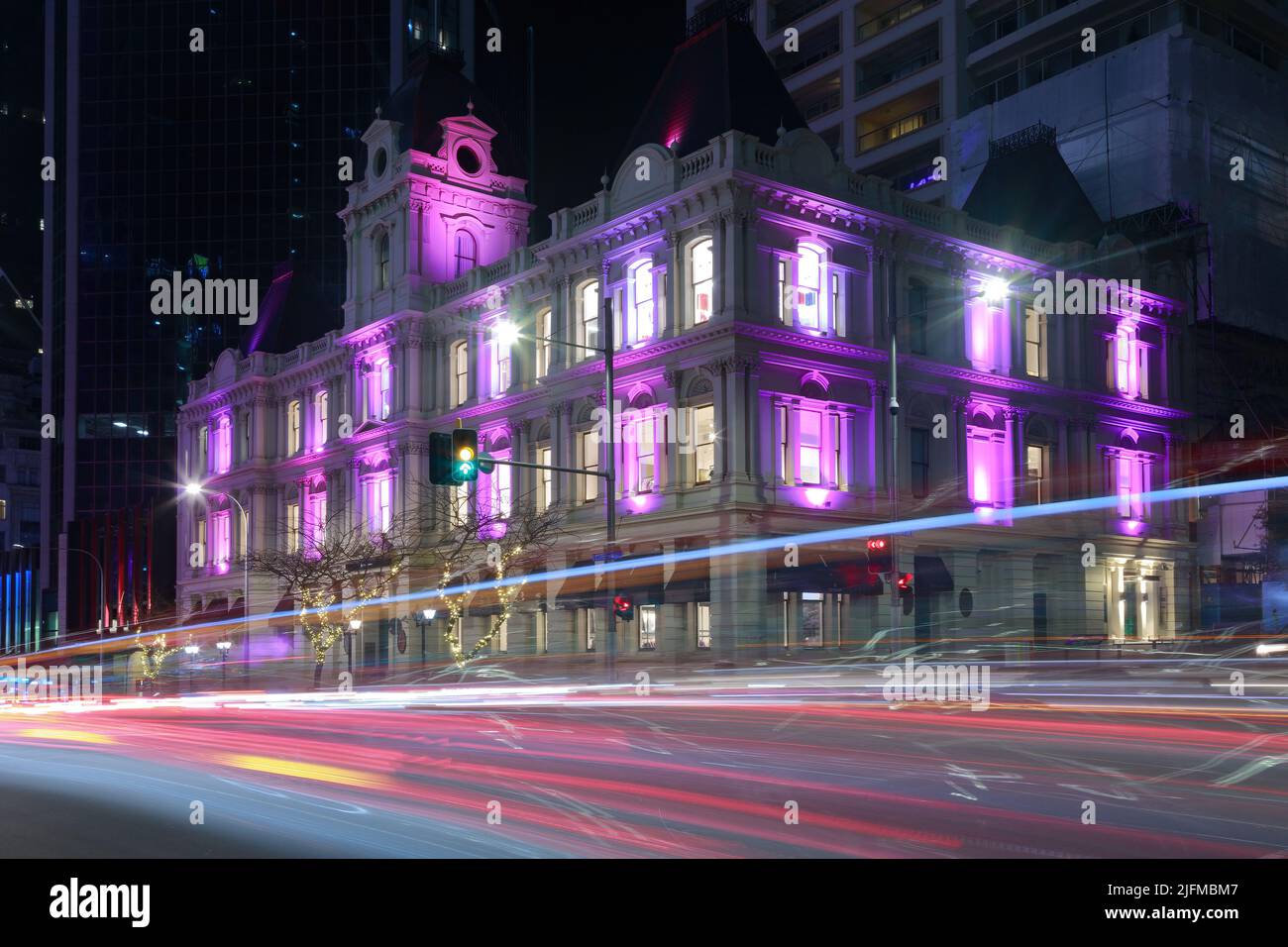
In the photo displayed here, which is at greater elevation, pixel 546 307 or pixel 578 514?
pixel 546 307

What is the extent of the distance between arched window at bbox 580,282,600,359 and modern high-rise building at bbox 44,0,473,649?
51.8m

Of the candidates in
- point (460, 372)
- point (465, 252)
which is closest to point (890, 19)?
point (465, 252)

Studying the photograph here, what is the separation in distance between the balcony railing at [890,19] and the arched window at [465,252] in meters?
27.6

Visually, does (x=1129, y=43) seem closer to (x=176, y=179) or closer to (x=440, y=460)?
(x=440, y=460)

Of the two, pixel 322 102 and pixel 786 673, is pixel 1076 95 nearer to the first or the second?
pixel 786 673

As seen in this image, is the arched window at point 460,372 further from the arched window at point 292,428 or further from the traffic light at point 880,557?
the traffic light at point 880,557

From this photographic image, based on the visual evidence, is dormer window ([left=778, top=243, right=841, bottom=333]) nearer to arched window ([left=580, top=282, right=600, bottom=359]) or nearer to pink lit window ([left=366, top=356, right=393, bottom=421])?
arched window ([left=580, top=282, right=600, bottom=359])

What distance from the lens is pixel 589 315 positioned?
1767 inches

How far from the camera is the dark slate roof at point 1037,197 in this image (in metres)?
55.0

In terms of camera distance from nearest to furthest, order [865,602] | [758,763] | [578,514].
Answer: [758,763] < [865,602] < [578,514]

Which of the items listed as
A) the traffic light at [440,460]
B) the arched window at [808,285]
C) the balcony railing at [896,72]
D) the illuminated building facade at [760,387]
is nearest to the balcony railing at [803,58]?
the balcony railing at [896,72]

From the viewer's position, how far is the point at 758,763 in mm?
15930
